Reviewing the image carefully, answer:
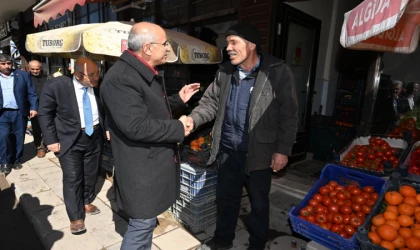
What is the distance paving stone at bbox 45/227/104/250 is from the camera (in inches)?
121

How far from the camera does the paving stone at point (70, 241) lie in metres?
Answer: 3.06

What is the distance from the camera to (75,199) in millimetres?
3197

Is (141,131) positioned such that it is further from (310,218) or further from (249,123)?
(310,218)

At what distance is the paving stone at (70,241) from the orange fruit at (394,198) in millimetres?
3075

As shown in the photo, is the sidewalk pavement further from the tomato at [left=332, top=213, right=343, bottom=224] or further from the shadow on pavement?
the tomato at [left=332, top=213, right=343, bottom=224]

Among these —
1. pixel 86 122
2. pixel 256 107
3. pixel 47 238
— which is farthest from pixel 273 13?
pixel 47 238

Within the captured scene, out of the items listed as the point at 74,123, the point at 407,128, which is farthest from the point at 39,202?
the point at 407,128

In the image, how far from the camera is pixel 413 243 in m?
1.99

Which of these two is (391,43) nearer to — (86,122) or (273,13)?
(273,13)

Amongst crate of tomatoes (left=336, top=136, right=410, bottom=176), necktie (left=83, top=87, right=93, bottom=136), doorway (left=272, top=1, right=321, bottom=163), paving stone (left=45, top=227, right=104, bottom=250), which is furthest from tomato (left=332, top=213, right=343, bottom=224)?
doorway (left=272, top=1, right=321, bottom=163)

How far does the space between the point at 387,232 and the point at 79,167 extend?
3203 mm

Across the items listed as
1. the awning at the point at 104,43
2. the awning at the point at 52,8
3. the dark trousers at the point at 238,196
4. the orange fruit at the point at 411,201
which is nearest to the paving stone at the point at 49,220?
the dark trousers at the point at 238,196

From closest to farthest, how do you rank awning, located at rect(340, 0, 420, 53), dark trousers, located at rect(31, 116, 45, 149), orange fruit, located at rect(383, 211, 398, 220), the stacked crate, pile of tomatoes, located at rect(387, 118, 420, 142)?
awning, located at rect(340, 0, 420, 53) → orange fruit, located at rect(383, 211, 398, 220) → the stacked crate → pile of tomatoes, located at rect(387, 118, 420, 142) → dark trousers, located at rect(31, 116, 45, 149)

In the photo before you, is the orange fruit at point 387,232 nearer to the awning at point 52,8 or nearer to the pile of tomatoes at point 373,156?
the pile of tomatoes at point 373,156
